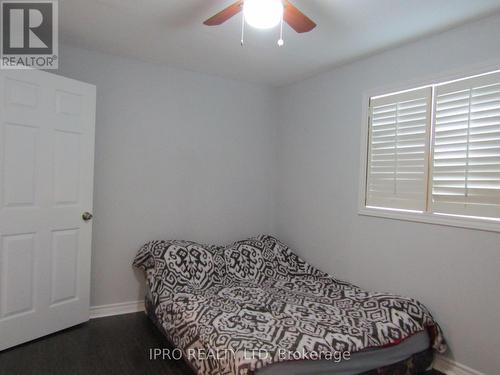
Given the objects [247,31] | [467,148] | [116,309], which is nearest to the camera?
[467,148]

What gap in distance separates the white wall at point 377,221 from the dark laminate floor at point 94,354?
54cm

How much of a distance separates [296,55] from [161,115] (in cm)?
139

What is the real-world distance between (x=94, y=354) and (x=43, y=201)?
1169mm

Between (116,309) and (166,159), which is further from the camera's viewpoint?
(166,159)

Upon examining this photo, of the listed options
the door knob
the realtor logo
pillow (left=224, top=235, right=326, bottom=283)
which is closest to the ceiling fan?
the realtor logo

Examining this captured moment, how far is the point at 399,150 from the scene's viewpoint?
2.59 metres

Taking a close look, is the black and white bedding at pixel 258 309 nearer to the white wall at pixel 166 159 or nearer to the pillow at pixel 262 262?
the pillow at pixel 262 262

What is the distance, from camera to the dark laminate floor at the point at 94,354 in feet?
6.94

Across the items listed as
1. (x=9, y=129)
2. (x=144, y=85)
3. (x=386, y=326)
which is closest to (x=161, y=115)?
(x=144, y=85)

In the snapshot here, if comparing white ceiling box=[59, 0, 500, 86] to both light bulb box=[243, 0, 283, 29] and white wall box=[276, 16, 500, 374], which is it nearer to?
white wall box=[276, 16, 500, 374]

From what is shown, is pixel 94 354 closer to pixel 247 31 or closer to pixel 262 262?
pixel 262 262

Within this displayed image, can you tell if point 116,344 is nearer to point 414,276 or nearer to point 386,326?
point 386,326

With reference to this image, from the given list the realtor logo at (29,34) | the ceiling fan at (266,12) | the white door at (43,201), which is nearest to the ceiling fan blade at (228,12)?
the ceiling fan at (266,12)

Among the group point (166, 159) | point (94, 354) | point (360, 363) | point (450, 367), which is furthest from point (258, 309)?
point (166, 159)
